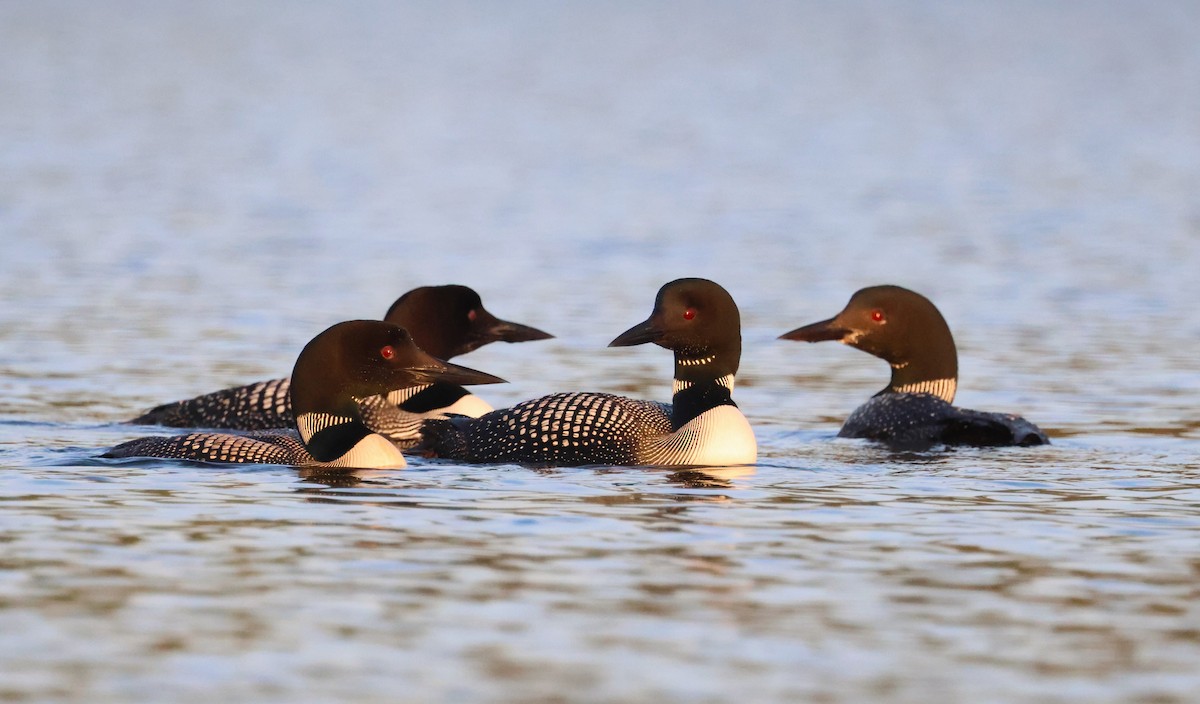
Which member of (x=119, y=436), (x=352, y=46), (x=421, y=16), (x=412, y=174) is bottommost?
(x=119, y=436)

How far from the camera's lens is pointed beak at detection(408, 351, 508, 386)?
7793mm

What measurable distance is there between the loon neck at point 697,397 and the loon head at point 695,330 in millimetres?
24

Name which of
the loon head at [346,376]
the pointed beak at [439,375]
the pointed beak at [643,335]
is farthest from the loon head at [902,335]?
the loon head at [346,376]

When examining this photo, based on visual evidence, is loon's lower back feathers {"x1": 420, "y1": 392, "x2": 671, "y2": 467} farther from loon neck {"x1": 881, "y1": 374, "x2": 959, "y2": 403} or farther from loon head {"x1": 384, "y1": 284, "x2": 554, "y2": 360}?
loon neck {"x1": 881, "y1": 374, "x2": 959, "y2": 403}

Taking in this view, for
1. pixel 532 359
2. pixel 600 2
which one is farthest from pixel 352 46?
pixel 532 359

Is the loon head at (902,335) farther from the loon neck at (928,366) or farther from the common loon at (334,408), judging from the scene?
the common loon at (334,408)

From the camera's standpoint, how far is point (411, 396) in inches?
352

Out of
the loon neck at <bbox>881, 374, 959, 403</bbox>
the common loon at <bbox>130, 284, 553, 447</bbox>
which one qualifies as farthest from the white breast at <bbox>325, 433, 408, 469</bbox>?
the loon neck at <bbox>881, 374, 959, 403</bbox>

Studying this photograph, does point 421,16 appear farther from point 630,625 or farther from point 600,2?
point 630,625

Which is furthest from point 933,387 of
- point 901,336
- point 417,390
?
point 417,390

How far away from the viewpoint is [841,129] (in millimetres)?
27594

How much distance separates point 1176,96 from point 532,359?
23.8 metres

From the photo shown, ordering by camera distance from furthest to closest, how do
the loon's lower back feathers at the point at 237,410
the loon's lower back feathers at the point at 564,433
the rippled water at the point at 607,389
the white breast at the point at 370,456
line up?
the loon's lower back feathers at the point at 237,410
the loon's lower back feathers at the point at 564,433
the white breast at the point at 370,456
the rippled water at the point at 607,389

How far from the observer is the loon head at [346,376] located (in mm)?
7586
